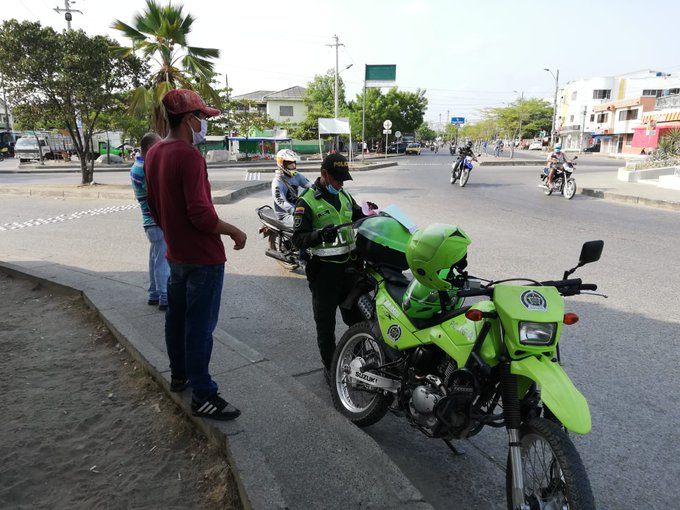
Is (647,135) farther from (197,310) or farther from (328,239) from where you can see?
(197,310)

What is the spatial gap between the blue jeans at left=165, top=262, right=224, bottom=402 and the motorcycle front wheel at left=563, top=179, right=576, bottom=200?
13679 millimetres

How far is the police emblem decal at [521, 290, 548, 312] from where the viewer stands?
2.12 metres

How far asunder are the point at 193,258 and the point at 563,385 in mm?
1924

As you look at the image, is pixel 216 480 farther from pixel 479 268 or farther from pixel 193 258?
pixel 479 268

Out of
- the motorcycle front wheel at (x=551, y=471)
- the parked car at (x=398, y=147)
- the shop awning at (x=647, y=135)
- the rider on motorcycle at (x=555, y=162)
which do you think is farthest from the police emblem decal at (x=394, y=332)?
the parked car at (x=398, y=147)

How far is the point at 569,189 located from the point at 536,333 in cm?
1389

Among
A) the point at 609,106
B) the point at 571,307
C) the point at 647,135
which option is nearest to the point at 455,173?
the point at 571,307

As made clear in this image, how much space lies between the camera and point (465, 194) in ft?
51.9

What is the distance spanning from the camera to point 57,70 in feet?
53.0

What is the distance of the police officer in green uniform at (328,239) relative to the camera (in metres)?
3.46

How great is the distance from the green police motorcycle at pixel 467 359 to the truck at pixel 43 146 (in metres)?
40.5

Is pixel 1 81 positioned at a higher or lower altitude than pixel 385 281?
higher

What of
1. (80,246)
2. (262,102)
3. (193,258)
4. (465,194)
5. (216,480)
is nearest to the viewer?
(216,480)

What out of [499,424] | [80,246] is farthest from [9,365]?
[80,246]
